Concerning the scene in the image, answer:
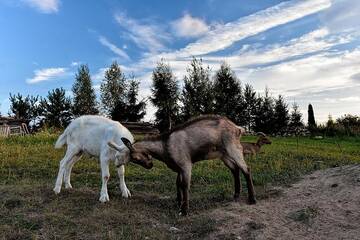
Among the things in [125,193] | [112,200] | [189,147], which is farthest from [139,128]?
[189,147]

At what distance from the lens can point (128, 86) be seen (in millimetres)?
43188

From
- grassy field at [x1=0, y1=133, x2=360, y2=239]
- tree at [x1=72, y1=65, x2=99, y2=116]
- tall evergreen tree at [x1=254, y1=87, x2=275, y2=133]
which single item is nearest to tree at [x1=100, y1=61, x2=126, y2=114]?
tree at [x1=72, y1=65, x2=99, y2=116]

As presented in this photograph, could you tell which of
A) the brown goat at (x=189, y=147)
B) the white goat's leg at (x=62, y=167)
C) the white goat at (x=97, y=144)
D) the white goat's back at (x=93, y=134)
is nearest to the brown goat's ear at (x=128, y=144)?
the brown goat at (x=189, y=147)

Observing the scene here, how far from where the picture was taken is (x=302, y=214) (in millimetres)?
6566

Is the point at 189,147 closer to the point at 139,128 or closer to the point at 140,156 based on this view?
the point at 140,156

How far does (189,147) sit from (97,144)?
1.96 m

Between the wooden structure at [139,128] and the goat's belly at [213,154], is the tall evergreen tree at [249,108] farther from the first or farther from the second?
the goat's belly at [213,154]

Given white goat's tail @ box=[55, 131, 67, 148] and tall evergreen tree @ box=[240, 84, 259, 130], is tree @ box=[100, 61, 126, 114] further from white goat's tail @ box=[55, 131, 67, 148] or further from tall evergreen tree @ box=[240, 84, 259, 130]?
white goat's tail @ box=[55, 131, 67, 148]

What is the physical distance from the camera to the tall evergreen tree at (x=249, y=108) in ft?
132

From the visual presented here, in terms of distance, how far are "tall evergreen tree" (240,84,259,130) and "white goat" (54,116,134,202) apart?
3263 centimetres

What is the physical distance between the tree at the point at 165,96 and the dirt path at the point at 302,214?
28185 mm

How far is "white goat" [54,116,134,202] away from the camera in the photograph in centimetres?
780

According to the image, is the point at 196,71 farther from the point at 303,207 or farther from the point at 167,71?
the point at 303,207

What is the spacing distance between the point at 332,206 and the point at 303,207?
18.7 inches
